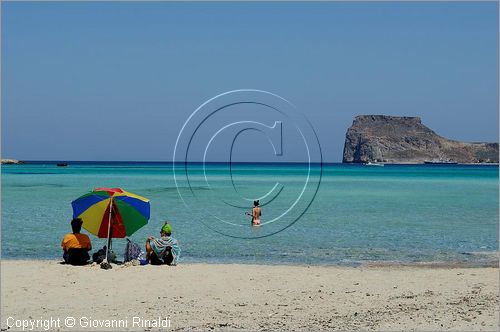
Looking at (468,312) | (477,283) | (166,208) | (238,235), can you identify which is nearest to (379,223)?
(238,235)

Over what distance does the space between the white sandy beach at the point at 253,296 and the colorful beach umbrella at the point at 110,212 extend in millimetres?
1162

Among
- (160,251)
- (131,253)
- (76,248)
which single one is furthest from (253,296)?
(76,248)

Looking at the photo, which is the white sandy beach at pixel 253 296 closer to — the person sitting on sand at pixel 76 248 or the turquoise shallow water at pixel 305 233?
the person sitting on sand at pixel 76 248

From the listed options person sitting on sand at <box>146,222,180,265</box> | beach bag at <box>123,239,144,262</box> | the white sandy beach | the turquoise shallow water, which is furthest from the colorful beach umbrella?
the turquoise shallow water

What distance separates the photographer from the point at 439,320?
1089cm

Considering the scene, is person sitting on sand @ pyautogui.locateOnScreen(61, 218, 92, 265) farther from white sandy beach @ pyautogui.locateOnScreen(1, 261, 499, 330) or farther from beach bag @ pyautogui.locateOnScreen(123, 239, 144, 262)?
beach bag @ pyautogui.locateOnScreen(123, 239, 144, 262)

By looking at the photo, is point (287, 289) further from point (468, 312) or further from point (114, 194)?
point (114, 194)

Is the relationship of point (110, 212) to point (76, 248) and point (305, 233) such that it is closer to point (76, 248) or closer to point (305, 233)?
point (76, 248)

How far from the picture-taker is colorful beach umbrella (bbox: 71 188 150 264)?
53.4ft

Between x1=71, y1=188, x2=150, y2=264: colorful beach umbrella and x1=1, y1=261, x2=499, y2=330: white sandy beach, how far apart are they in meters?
1.16

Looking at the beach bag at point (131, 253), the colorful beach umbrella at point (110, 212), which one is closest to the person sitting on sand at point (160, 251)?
the beach bag at point (131, 253)

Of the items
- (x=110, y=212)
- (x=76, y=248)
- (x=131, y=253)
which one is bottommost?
(x=131, y=253)

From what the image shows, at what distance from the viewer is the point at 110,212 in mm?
16250

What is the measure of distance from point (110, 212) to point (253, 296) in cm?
486
